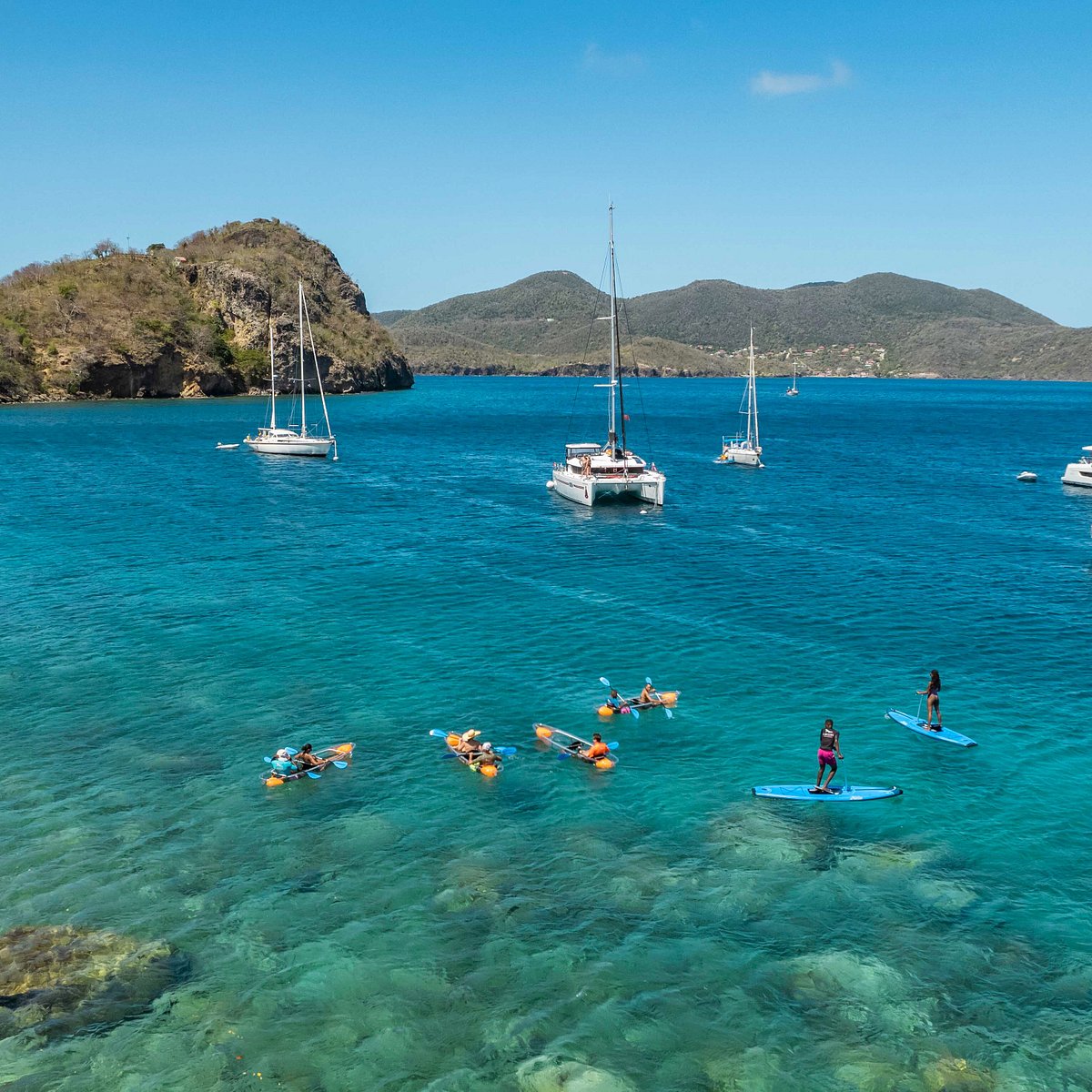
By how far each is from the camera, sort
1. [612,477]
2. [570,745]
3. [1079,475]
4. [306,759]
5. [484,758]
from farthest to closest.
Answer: [1079,475]
[612,477]
[570,745]
[484,758]
[306,759]

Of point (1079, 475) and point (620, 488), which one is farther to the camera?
point (1079, 475)

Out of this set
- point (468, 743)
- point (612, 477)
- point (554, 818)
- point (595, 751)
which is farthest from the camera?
point (612, 477)

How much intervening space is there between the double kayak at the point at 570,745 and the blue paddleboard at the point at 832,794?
4.60 m

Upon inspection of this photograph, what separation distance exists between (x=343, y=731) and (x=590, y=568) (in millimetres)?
26356

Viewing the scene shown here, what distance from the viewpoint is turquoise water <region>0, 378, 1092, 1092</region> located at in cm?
1802

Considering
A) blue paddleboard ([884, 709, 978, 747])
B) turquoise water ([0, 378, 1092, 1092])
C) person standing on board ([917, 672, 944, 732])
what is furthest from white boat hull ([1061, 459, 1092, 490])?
person standing on board ([917, 672, 944, 732])

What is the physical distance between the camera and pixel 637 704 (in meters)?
33.8

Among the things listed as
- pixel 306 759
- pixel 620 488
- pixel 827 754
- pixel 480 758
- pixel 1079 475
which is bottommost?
pixel 480 758

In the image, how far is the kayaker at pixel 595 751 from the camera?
29.7 meters

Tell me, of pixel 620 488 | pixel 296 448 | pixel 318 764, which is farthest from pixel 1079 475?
pixel 318 764

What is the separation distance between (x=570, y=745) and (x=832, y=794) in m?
8.11

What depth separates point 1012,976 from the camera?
19.8m

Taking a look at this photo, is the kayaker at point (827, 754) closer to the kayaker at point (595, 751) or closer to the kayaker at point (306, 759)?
the kayaker at point (595, 751)

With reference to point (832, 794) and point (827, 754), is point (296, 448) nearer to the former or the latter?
point (827, 754)
